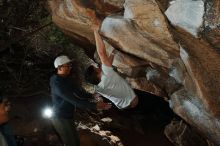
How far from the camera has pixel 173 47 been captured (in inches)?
258

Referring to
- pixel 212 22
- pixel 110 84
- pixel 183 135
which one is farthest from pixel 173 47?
pixel 183 135

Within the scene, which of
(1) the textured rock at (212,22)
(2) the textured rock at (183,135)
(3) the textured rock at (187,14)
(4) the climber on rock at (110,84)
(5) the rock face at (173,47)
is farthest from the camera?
(2) the textured rock at (183,135)

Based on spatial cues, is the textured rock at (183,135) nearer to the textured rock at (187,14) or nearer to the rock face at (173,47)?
the rock face at (173,47)

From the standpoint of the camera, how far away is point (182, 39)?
5.66 m

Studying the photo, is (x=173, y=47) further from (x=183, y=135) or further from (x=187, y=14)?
Result: (x=183, y=135)

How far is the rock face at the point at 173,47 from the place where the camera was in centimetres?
531

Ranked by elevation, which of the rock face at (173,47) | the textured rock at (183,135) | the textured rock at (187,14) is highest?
the textured rock at (187,14)

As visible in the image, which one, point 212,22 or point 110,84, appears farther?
point 110,84

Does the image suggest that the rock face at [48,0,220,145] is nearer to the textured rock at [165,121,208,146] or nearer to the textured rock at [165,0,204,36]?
the textured rock at [165,0,204,36]

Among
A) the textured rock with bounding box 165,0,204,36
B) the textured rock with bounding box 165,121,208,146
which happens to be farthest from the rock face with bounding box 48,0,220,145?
the textured rock with bounding box 165,121,208,146

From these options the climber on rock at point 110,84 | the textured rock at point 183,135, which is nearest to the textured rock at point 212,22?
the climber on rock at point 110,84

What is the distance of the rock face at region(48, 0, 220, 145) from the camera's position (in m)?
5.31

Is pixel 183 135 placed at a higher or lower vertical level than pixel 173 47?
lower

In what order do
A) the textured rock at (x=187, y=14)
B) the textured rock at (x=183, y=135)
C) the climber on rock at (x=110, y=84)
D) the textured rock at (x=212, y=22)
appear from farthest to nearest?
the textured rock at (x=183, y=135), the climber on rock at (x=110, y=84), the textured rock at (x=187, y=14), the textured rock at (x=212, y=22)
